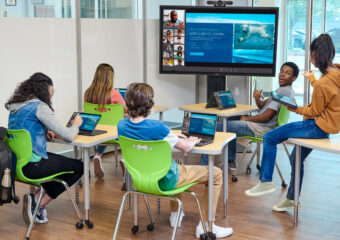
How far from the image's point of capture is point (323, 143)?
4.21 meters

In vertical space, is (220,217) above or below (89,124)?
below

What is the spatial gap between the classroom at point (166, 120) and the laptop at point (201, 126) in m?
0.01

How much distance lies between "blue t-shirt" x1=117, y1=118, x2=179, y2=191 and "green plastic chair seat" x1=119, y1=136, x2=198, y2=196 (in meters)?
0.07


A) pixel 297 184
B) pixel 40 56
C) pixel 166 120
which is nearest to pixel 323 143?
pixel 297 184

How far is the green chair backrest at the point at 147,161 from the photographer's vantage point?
145 inches

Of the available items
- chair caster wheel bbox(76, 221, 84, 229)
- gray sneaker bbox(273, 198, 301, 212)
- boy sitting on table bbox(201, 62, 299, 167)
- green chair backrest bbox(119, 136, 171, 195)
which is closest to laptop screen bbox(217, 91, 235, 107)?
boy sitting on table bbox(201, 62, 299, 167)

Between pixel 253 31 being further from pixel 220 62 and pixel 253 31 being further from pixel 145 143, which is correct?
pixel 145 143

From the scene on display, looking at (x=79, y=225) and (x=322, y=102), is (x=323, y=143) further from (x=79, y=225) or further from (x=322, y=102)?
(x=79, y=225)

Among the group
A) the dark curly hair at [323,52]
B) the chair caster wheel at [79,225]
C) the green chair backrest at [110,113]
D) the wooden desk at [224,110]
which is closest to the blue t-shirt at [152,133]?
the chair caster wheel at [79,225]

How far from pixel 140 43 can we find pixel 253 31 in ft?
4.83

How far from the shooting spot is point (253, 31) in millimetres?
6887

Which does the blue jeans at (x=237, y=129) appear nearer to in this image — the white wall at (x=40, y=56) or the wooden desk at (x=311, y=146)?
the wooden desk at (x=311, y=146)

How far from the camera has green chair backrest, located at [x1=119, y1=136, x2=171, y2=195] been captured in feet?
12.1

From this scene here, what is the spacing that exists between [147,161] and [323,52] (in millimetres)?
1639
